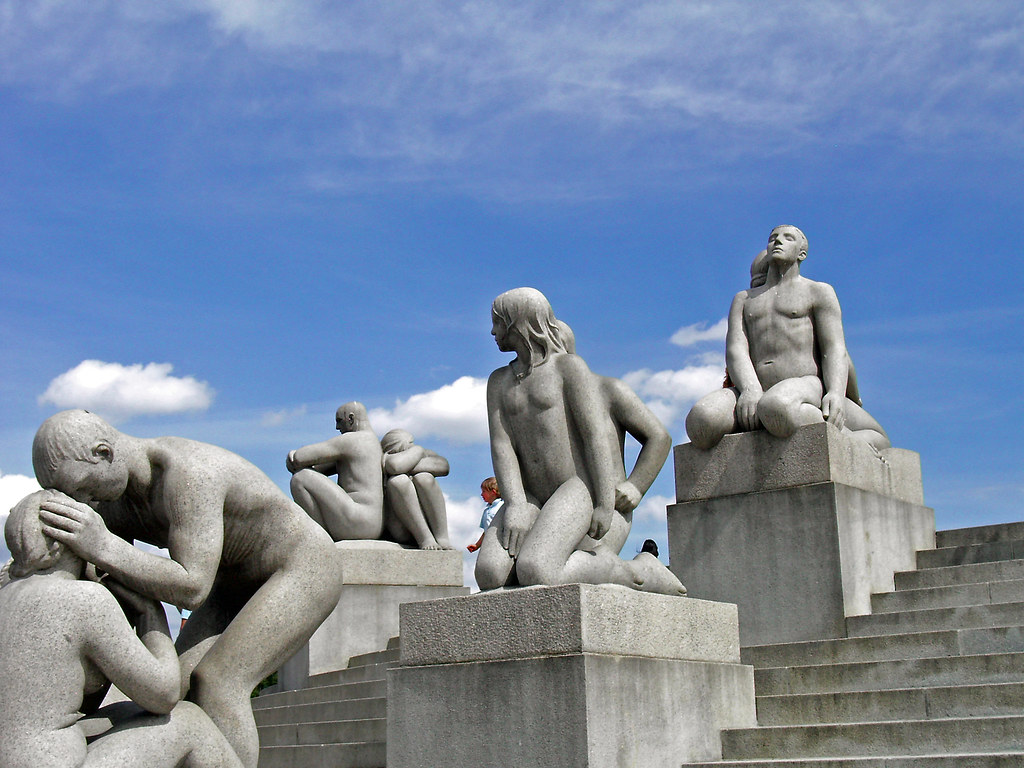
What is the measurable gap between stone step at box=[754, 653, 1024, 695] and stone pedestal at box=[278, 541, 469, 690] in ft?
17.6

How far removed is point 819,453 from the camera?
9.32 m

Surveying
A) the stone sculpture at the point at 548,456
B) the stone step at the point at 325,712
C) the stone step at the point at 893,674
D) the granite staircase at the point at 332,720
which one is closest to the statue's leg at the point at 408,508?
the granite staircase at the point at 332,720

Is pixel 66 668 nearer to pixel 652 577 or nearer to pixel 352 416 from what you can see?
pixel 652 577

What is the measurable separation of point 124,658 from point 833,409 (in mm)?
7121

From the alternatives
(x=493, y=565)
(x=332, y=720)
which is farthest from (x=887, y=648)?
(x=332, y=720)

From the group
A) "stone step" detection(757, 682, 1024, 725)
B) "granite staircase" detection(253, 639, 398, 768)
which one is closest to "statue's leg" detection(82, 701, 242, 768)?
"stone step" detection(757, 682, 1024, 725)

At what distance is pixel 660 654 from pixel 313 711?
14.7 ft

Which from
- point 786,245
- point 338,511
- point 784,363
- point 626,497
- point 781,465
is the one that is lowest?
point 626,497

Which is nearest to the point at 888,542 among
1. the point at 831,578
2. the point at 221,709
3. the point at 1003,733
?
the point at 831,578

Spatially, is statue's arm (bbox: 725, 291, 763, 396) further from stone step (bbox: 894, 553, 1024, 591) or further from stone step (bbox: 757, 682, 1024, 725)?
stone step (bbox: 757, 682, 1024, 725)

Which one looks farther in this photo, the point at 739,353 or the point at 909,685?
the point at 739,353

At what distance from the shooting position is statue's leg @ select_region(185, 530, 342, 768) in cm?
413

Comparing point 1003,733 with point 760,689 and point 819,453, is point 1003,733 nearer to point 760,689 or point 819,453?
point 760,689

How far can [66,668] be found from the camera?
3.69 metres
